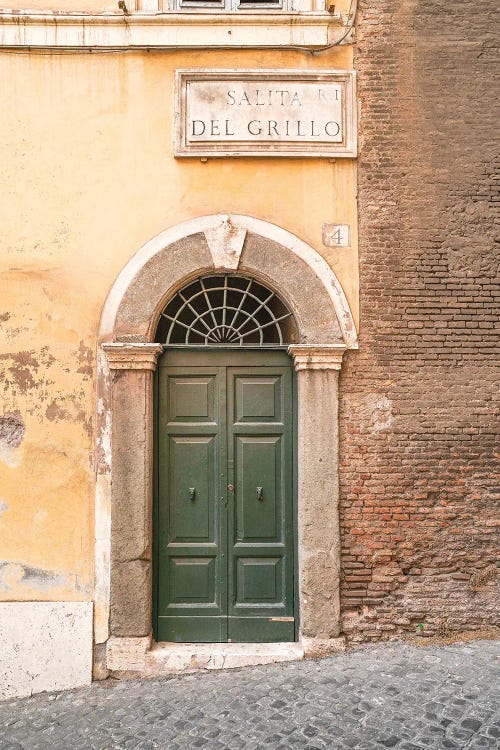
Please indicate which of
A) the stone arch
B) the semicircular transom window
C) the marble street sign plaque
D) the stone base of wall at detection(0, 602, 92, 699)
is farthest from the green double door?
the marble street sign plaque

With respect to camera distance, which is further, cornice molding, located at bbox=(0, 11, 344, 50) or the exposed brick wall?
cornice molding, located at bbox=(0, 11, 344, 50)

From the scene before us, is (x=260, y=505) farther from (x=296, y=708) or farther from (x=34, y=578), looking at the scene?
(x=34, y=578)

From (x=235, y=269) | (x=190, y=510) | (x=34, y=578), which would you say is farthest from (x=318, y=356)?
(x=34, y=578)

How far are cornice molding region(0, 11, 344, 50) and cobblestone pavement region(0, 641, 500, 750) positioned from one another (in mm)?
4950

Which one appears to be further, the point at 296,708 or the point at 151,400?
the point at 151,400

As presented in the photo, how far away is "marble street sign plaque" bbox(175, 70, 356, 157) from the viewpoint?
518 cm

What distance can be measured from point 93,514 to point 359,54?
14.3ft

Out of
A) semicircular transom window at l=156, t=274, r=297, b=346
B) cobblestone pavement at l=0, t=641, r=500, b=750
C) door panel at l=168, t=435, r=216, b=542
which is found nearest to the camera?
cobblestone pavement at l=0, t=641, r=500, b=750

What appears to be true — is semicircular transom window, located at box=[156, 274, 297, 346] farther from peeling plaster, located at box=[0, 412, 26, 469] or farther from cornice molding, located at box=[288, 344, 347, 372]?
peeling plaster, located at box=[0, 412, 26, 469]

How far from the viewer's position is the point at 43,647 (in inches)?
191

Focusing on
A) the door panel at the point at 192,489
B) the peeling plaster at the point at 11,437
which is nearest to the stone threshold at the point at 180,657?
the door panel at the point at 192,489

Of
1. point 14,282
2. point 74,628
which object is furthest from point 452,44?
point 74,628

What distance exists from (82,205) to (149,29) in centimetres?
155

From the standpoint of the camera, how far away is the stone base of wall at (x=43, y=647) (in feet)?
15.8
